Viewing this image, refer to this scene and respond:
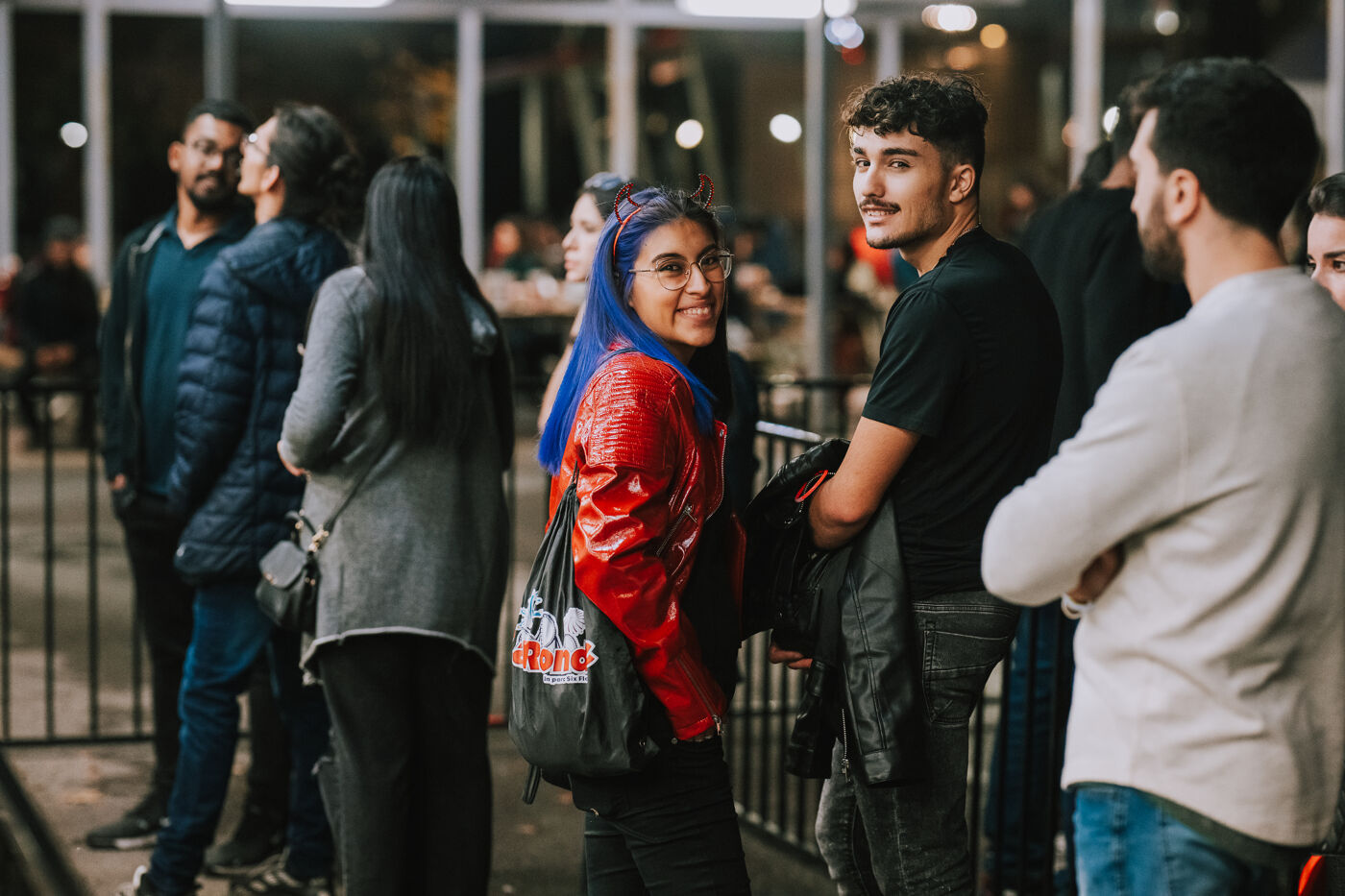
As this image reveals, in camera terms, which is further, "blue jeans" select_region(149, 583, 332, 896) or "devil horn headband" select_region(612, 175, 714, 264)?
"blue jeans" select_region(149, 583, 332, 896)

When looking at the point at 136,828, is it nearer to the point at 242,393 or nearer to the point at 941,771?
the point at 242,393

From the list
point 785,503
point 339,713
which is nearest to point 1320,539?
point 785,503

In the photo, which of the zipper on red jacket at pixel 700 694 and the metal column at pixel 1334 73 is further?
the metal column at pixel 1334 73

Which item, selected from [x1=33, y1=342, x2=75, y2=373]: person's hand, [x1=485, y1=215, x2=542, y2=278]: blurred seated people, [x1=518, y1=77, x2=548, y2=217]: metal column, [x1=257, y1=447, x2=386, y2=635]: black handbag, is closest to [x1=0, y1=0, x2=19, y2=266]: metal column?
[x1=33, y1=342, x2=75, y2=373]: person's hand

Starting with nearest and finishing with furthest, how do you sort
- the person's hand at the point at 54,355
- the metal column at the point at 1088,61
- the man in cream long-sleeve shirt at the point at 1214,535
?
the man in cream long-sleeve shirt at the point at 1214,535 < the person's hand at the point at 54,355 < the metal column at the point at 1088,61

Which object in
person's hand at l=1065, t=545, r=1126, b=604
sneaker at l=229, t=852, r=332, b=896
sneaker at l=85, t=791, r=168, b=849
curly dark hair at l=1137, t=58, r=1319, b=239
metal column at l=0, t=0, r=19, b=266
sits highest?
metal column at l=0, t=0, r=19, b=266

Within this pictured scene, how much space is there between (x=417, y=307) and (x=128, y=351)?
1674 millimetres

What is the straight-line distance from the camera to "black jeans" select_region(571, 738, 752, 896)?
2953 mm

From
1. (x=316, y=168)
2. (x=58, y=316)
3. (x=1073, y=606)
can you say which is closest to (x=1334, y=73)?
(x=58, y=316)

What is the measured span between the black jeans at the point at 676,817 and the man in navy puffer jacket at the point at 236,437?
185 cm

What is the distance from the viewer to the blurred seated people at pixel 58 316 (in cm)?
1488

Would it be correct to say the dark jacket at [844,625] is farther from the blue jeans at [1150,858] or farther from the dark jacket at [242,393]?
the dark jacket at [242,393]

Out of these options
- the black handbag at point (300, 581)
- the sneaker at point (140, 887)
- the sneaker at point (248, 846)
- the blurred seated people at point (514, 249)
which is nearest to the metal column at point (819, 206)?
the sneaker at point (248, 846)

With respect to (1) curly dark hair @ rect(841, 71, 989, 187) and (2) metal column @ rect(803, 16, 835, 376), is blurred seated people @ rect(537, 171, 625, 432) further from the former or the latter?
(2) metal column @ rect(803, 16, 835, 376)
